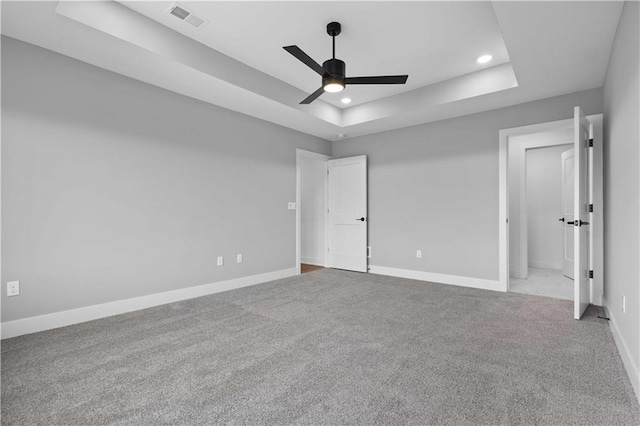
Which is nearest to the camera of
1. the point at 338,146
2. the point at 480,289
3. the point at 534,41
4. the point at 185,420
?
the point at 185,420

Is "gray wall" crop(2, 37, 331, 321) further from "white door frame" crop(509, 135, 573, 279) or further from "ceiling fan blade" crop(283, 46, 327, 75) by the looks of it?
"white door frame" crop(509, 135, 573, 279)

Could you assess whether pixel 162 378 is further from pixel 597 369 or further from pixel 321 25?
pixel 321 25

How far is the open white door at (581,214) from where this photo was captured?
9.21 ft

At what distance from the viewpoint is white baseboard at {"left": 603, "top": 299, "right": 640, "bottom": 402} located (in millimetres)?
1659

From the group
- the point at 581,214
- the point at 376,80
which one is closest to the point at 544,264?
the point at 581,214

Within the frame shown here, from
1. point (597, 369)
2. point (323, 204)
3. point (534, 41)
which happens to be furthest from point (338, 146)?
point (597, 369)

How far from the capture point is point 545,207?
5789mm

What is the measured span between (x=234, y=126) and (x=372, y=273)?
3.25 meters

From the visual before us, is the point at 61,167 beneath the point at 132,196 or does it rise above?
above

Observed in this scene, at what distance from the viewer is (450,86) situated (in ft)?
12.4

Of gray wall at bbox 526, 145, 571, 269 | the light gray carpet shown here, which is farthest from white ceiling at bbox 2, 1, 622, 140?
gray wall at bbox 526, 145, 571, 269

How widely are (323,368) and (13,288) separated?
2.64 meters

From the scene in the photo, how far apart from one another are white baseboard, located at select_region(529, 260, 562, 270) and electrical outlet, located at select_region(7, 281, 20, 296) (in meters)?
7.53

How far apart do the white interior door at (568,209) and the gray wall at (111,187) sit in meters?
4.94
